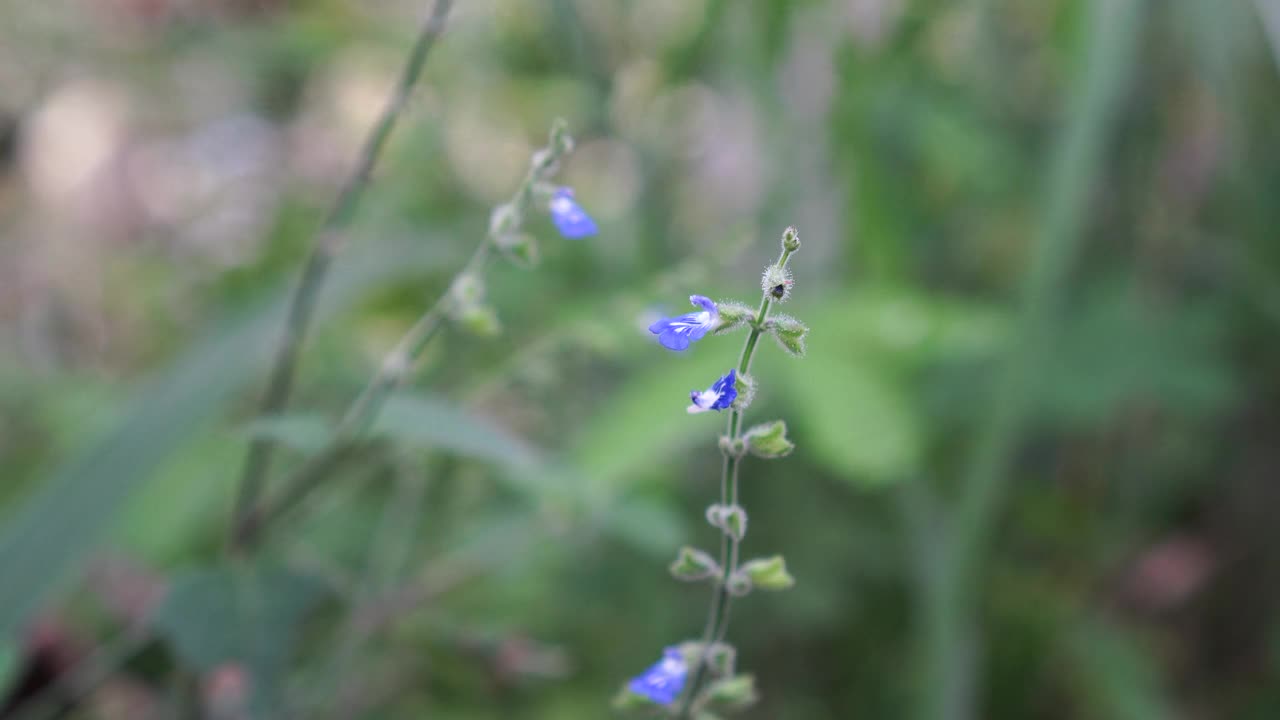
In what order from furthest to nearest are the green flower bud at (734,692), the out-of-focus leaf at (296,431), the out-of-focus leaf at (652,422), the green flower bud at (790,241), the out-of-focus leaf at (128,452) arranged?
the out-of-focus leaf at (652,422)
the out-of-focus leaf at (128,452)
the out-of-focus leaf at (296,431)
the green flower bud at (734,692)
the green flower bud at (790,241)

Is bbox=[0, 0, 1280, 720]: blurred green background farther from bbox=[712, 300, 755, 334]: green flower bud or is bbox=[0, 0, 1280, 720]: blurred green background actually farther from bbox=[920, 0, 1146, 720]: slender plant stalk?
bbox=[712, 300, 755, 334]: green flower bud

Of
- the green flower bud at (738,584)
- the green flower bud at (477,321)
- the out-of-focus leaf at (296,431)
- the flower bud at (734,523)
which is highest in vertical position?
the green flower bud at (477,321)

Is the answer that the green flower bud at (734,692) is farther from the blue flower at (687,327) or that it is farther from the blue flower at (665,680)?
the blue flower at (687,327)

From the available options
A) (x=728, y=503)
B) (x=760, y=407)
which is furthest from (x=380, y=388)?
(x=760, y=407)

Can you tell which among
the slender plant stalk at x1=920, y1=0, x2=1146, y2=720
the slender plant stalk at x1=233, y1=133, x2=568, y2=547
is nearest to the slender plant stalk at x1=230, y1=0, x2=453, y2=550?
the slender plant stalk at x1=233, y1=133, x2=568, y2=547

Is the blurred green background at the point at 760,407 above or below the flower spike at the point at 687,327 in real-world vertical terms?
above

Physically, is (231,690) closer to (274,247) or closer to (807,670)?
(807,670)

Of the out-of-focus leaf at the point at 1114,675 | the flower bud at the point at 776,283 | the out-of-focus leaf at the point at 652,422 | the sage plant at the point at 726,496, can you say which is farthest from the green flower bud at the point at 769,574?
the out-of-focus leaf at the point at 1114,675
